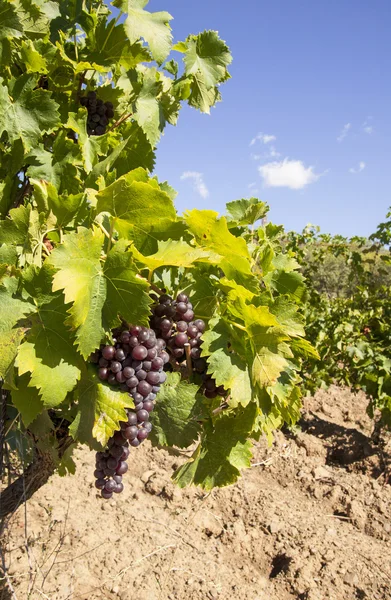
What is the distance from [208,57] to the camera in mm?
2037

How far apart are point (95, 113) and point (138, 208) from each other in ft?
2.93

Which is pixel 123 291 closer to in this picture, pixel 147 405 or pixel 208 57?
pixel 147 405

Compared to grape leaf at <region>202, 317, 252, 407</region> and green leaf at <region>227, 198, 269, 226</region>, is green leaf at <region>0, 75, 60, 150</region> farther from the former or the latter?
grape leaf at <region>202, 317, 252, 407</region>

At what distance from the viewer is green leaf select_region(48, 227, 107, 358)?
1182mm

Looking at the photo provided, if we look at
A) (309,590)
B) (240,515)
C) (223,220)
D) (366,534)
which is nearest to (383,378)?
(366,534)

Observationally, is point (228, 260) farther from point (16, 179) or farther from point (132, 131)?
point (16, 179)

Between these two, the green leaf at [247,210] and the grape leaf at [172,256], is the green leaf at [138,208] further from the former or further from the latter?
the green leaf at [247,210]

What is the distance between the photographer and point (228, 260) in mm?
1527

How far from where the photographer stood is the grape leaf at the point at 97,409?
1.31 meters

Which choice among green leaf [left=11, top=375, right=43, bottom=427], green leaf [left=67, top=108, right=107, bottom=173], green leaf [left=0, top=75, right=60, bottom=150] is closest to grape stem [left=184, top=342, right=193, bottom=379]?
green leaf [left=11, top=375, right=43, bottom=427]

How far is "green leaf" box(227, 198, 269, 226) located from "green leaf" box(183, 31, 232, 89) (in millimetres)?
535

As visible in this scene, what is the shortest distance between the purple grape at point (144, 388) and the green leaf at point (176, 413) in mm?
120

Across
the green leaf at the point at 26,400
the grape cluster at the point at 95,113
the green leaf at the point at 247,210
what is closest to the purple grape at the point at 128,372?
the green leaf at the point at 26,400

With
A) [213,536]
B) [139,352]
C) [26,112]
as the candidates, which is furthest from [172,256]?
[213,536]
